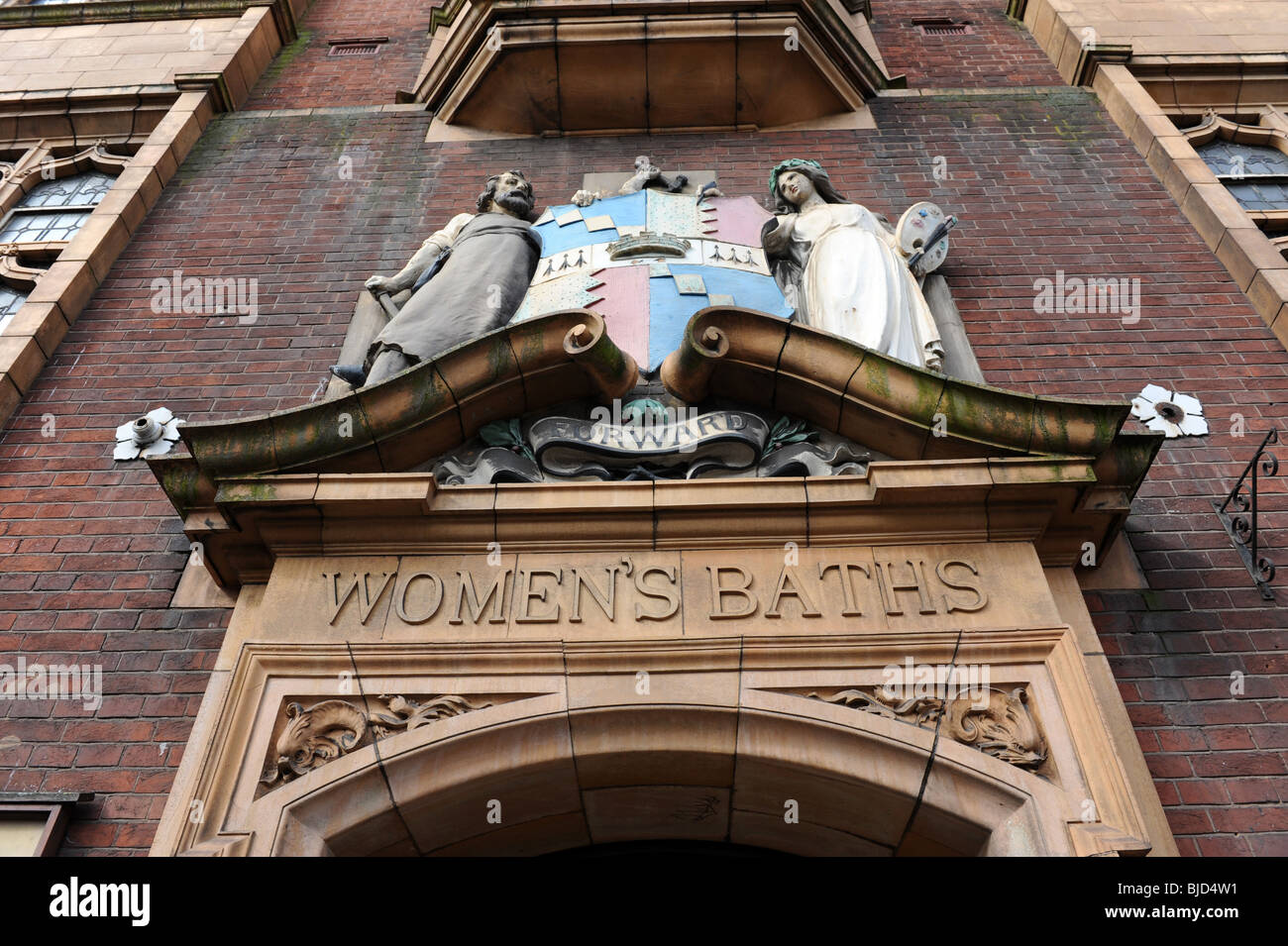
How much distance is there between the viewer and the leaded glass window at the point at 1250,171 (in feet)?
29.8

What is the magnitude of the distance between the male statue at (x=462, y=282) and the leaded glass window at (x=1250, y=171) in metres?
5.59

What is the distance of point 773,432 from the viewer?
567 cm

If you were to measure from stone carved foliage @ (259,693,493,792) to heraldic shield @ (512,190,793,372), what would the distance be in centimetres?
211

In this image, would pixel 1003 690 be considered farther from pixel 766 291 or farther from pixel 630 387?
pixel 766 291

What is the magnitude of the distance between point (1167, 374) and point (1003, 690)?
306 cm

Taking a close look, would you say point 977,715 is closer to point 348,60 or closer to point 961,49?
point 961,49

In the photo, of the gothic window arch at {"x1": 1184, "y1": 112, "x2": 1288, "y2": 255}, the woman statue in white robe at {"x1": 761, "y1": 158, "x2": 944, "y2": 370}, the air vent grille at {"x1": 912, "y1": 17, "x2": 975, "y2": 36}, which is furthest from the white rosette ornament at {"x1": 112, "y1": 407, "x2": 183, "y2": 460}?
the air vent grille at {"x1": 912, "y1": 17, "x2": 975, "y2": 36}

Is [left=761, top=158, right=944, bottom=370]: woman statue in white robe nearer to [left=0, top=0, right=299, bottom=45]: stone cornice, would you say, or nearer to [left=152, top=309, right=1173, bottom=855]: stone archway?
[left=152, top=309, right=1173, bottom=855]: stone archway

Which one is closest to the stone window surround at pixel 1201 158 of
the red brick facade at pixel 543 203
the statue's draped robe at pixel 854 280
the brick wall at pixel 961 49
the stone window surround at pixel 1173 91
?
the stone window surround at pixel 1173 91

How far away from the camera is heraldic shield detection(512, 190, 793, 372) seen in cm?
630
